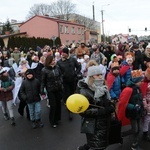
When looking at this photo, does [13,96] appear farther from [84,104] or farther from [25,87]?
[84,104]

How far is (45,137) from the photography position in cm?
627

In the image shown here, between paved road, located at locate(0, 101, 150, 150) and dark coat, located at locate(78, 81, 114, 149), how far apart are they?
1082 millimetres

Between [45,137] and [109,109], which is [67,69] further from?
[109,109]

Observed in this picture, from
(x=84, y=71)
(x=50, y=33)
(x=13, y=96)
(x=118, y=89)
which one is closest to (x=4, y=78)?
(x=13, y=96)

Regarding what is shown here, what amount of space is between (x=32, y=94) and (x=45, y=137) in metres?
1.17

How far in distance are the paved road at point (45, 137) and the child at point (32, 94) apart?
326mm

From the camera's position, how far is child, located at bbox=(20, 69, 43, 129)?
22.7 ft

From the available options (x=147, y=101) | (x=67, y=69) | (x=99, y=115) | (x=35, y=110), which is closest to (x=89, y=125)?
(x=99, y=115)

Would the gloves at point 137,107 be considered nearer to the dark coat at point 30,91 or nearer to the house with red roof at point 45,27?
the dark coat at point 30,91

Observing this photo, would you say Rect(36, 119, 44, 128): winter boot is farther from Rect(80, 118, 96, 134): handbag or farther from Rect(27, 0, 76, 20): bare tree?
Rect(27, 0, 76, 20): bare tree

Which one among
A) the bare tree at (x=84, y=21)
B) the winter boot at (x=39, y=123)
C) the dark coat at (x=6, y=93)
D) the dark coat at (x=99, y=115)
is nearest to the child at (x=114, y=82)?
the winter boot at (x=39, y=123)

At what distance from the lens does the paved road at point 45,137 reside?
566 cm

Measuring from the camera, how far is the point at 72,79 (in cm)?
755

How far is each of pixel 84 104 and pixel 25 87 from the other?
127 inches
